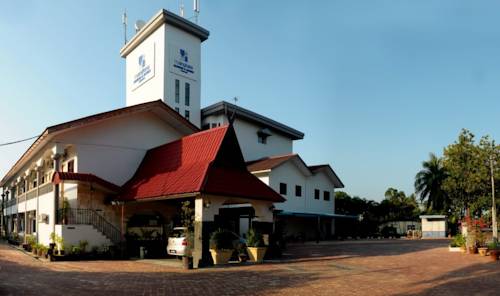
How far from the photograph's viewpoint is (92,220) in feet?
66.4

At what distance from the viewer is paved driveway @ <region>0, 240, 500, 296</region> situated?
34.1 feet

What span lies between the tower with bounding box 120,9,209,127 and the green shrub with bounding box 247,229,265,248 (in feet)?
79.6

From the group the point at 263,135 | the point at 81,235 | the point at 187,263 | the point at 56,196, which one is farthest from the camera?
the point at 263,135

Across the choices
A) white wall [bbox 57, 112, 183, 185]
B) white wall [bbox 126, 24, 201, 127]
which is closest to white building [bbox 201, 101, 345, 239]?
white wall [bbox 126, 24, 201, 127]

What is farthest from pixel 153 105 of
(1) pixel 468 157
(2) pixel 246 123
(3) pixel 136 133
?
(1) pixel 468 157

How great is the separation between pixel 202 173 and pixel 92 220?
6987 mm

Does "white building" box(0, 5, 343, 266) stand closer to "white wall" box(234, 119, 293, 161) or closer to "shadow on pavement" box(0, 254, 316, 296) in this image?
"shadow on pavement" box(0, 254, 316, 296)

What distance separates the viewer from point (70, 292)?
995 cm

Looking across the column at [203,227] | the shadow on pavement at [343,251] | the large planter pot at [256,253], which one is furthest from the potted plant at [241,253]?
the shadow on pavement at [343,251]

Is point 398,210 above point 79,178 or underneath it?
underneath

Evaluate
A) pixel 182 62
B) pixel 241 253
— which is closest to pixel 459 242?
pixel 241 253

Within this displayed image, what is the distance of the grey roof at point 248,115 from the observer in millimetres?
38156

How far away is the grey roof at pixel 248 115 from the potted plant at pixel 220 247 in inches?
828

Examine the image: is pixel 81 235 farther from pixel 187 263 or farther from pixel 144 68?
pixel 144 68
